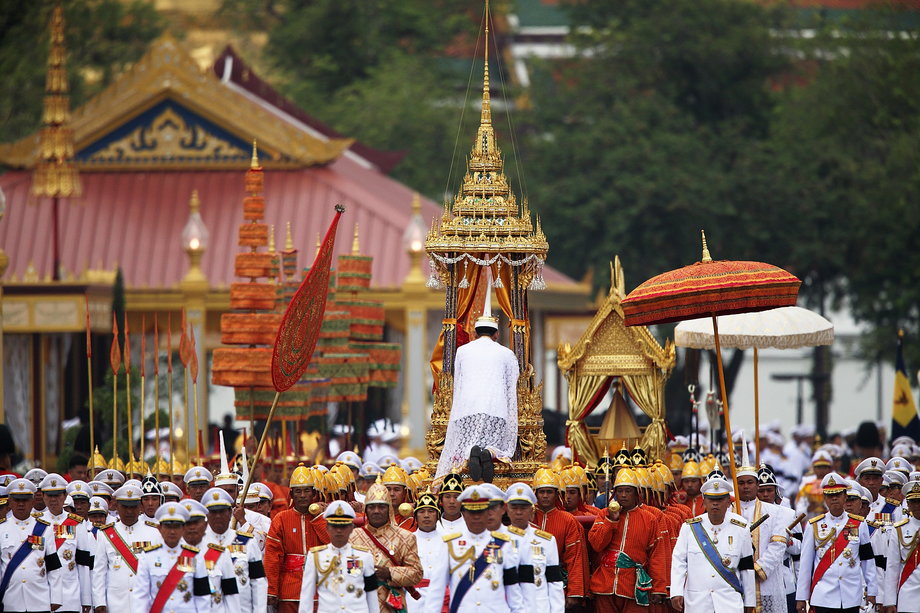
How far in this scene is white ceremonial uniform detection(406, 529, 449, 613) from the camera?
13.9 meters

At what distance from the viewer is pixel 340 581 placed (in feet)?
45.5

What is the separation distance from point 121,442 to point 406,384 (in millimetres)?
8540

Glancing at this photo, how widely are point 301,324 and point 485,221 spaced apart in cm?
284

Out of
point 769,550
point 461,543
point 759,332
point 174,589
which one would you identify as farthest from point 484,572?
point 759,332

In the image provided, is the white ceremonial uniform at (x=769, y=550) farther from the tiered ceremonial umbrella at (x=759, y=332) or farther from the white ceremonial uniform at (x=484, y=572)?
the tiered ceremonial umbrella at (x=759, y=332)

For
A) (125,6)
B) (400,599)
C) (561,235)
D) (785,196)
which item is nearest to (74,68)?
(125,6)

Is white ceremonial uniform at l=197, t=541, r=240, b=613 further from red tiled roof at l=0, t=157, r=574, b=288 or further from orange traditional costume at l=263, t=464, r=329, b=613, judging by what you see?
red tiled roof at l=0, t=157, r=574, b=288

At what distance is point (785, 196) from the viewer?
37.5 meters

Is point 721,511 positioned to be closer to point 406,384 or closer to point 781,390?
point 406,384

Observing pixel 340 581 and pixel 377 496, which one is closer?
pixel 340 581

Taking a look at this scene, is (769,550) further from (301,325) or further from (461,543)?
(301,325)

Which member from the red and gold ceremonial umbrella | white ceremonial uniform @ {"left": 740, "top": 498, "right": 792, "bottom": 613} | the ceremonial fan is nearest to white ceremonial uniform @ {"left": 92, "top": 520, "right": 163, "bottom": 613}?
the ceremonial fan

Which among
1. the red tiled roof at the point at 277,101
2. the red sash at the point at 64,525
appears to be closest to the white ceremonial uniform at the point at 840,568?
the red sash at the point at 64,525

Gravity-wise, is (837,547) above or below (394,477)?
below
